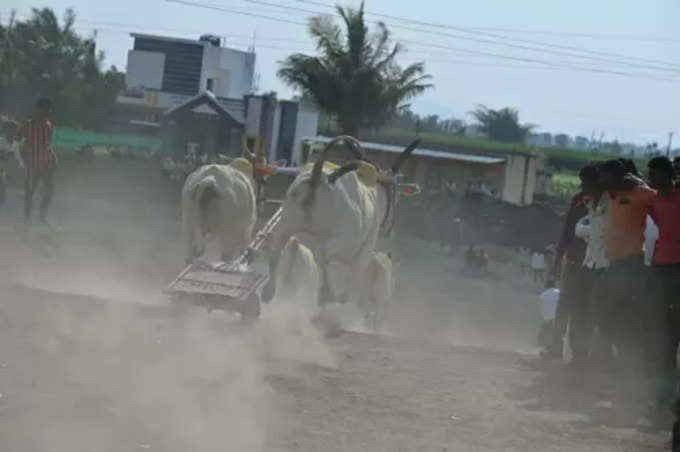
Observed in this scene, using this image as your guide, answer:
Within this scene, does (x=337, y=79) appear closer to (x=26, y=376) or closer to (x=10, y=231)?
(x=10, y=231)

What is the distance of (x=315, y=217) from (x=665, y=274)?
4763mm

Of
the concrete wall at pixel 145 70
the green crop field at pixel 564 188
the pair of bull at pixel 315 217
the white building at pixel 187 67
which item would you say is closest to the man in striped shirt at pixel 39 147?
the pair of bull at pixel 315 217

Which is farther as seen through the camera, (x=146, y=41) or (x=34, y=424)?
(x=146, y=41)

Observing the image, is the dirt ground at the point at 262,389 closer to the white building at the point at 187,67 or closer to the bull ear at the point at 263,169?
the bull ear at the point at 263,169

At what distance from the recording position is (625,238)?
977 centimetres

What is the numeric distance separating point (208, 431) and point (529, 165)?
37487 millimetres

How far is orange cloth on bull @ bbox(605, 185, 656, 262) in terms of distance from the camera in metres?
9.71

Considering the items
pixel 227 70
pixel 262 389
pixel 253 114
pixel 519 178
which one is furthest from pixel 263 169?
pixel 227 70

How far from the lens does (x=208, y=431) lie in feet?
24.4

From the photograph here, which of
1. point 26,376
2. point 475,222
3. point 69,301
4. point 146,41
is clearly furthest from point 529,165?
point 146,41

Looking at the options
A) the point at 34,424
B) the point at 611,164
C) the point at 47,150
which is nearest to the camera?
the point at 34,424

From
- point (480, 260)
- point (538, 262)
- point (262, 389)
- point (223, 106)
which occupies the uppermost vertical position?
point (223, 106)

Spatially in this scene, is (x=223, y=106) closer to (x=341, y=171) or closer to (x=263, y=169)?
(x=263, y=169)

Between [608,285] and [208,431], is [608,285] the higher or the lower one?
the higher one
